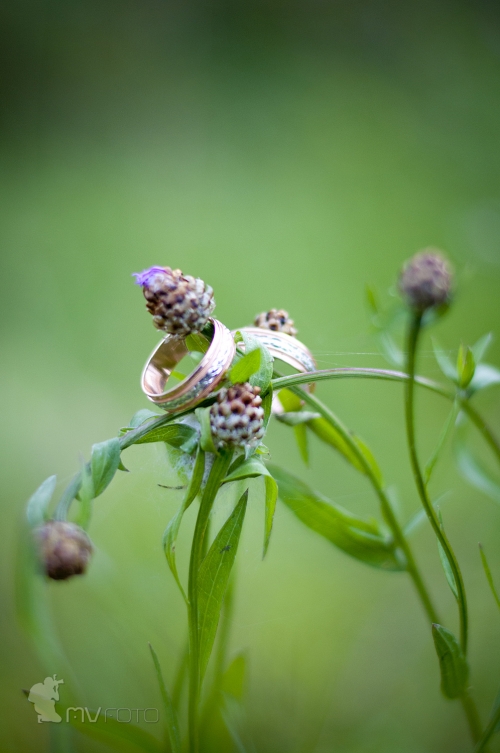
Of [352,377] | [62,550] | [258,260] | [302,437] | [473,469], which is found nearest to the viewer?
[62,550]

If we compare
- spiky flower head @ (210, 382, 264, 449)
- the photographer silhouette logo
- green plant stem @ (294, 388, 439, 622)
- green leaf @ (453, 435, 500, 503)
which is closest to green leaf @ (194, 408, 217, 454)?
spiky flower head @ (210, 382, 264, 449)

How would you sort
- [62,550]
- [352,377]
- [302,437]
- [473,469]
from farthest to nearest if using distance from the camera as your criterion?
[473,469]
[302,437]
[352,377]
[62,550]

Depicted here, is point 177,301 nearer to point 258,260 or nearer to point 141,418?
point 141,418

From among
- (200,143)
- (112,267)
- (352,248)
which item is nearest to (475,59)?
(352,248)

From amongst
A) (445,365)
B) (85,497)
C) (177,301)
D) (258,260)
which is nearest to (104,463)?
(85,497)

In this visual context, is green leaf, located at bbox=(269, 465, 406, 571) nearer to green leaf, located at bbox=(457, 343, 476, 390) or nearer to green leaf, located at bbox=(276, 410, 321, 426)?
green leaf, located at bbox=(276, 410, 321, 426)
